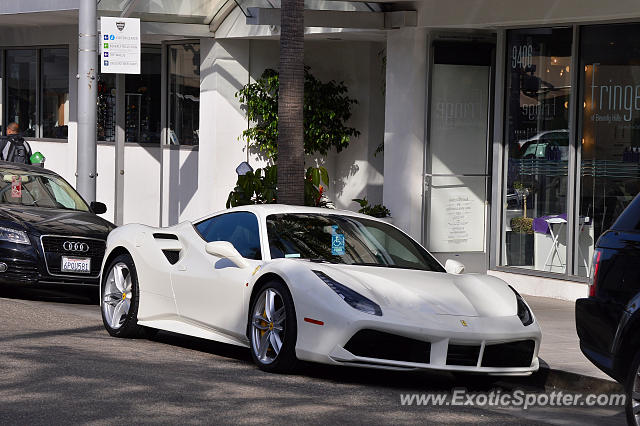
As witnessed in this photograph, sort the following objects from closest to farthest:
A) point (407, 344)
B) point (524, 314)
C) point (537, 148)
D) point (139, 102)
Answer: point (407, 344) → point (524, 314) → point (537, 148) → point (139, 102)

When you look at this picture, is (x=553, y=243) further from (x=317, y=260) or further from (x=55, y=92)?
(x=55, y=92)

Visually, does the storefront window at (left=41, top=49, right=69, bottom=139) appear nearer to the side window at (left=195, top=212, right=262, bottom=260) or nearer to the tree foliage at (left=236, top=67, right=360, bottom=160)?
the tree foliage at (left=236, top=67, right=360, bottom=160)

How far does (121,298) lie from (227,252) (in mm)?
1756

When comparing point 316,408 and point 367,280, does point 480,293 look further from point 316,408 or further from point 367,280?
point 316,408

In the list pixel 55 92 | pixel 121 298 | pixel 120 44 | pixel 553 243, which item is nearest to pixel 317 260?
pixel 121 298

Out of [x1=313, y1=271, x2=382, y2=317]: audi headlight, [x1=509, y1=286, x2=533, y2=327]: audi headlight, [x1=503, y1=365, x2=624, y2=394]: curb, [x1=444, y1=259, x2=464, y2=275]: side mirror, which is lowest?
[x1=503, y1=365, x2=624, y2=394]: curb

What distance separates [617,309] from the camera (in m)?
7.08

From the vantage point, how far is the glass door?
15.7 meters

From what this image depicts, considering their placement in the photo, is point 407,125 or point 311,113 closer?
point 407,125

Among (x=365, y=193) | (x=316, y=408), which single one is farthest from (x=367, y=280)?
(x=365, y=193)

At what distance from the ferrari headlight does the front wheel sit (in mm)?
4729

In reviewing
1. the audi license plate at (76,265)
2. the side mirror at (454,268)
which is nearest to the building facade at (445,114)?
the audi license plate at (76,265)

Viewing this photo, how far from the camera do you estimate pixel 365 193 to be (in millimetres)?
18953

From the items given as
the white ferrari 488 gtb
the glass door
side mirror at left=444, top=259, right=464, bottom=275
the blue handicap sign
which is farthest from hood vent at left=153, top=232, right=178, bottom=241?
the glass door
